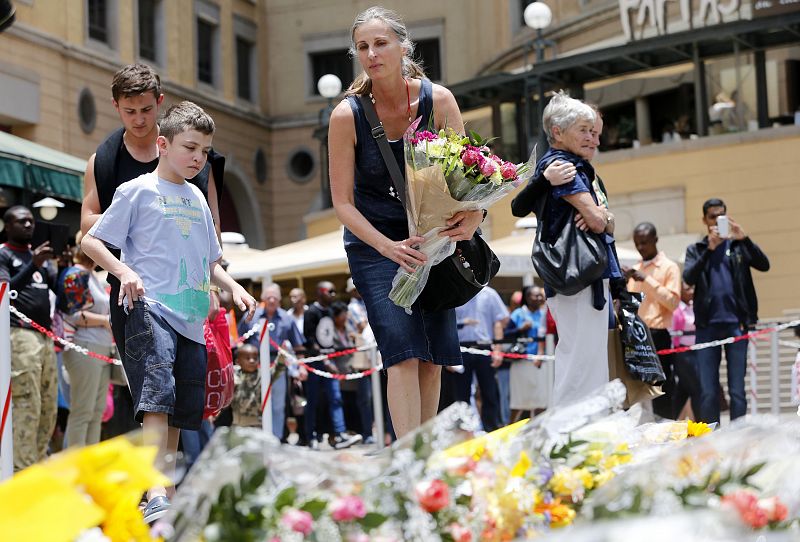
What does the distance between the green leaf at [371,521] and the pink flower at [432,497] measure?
78 mm

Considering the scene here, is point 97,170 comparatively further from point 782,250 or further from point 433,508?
point 782,250

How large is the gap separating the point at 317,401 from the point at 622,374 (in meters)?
7.72

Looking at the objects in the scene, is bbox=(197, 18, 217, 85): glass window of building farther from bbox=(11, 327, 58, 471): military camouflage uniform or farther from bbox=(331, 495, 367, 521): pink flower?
bbox=(331, 495, 367, 521): pink flower

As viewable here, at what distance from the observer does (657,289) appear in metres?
10.3

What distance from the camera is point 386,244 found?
16.6ft

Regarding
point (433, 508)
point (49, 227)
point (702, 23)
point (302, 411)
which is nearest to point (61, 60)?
point (702, 23)

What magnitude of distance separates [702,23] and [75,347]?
61.0 feet

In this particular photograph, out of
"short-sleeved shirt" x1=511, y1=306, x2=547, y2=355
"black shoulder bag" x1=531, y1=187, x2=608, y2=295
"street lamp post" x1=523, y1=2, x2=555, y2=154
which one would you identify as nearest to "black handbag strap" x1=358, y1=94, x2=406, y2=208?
"black shoulder bag" x1=531, y1=187, x2=608, y2=295

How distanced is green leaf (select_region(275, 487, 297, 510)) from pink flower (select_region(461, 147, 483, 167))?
2.79 metres

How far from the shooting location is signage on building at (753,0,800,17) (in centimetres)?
2366

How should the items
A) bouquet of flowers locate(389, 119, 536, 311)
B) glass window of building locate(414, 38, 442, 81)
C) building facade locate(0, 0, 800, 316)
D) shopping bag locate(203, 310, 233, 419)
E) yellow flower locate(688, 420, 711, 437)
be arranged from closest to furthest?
yellow flower locate(688, 420, 711, 437)
bouquet of flowers locate(389, 119, 536, 311)
shopping bag locate(203, 310, 233, 419)
building facade locate(0, 0, 800, 316)
glass window of building locate(414, 38, 442, 81)

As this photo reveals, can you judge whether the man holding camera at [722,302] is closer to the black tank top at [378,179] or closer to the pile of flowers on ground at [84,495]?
the black tank top at [378,179]

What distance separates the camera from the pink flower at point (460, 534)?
7.14 ft

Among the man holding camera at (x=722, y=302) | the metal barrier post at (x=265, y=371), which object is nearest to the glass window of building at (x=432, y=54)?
the man holding camera at (x=722, y=302)
